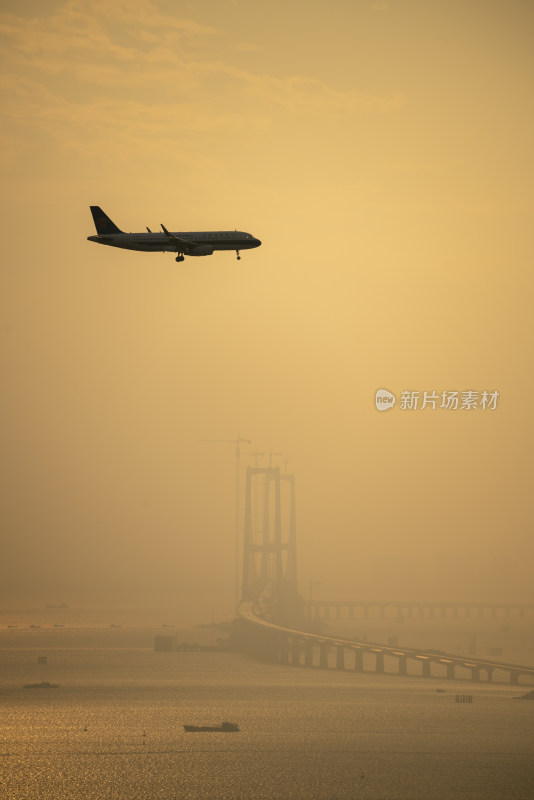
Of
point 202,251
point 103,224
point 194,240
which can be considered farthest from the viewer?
point 103,224

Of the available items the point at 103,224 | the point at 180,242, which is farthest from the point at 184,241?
the point at 103,224

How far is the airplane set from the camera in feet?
446

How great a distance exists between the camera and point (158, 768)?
188875mm

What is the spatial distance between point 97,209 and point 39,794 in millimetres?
89795

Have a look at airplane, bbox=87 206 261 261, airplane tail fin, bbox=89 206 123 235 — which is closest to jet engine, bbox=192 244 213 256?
airplane, bbox=87 206 261 261

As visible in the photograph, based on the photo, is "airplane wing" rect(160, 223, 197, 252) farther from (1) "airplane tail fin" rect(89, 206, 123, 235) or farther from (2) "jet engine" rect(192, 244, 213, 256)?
(1) "airplane tail fin" rect(89, 206, 123, 235)

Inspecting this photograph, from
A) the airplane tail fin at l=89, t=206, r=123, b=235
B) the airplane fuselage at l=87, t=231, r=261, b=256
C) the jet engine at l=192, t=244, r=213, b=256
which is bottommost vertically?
the jet engine at l=192, t=244, r=213, b=256

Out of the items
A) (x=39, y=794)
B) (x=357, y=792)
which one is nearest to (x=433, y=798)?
(x=357, y=792)

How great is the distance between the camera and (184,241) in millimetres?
135250

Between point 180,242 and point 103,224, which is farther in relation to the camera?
point 103,224

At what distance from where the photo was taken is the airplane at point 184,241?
13600 cm

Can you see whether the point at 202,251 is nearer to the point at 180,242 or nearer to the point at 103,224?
the point at 180,242

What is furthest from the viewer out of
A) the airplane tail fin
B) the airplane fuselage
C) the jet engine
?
the airplane tail fin

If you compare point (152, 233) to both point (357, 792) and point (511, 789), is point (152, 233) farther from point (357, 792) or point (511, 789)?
point (511, 789)
